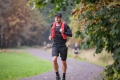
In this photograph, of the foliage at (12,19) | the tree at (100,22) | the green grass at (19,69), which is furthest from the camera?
the foliage at (12,19)

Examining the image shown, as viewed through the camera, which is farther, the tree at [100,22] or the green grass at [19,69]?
the green grass at [19,69]

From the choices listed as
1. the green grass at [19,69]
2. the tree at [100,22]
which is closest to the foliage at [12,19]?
the green grass at [19,69]

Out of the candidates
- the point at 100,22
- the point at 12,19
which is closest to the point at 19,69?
the point at 100,22

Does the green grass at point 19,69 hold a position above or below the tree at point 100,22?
Result: below

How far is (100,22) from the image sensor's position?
4.75 m

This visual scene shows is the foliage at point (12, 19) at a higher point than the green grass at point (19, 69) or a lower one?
higher

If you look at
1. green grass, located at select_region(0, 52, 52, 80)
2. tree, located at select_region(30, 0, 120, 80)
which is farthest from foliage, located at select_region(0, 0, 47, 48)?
tree, located at select_region(30, 0, 120, 80)

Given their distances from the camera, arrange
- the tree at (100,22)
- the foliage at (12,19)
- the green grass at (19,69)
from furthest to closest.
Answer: the foliage at (12,19), the green grass at (19,69), the tree at (100,22)

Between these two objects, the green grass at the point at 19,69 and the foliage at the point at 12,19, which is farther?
the foliage at the point at 12,19

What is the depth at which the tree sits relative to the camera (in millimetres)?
4359

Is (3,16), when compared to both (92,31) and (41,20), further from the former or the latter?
(92,31)

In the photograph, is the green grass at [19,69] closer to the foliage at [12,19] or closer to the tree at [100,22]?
the tree at [100,22]

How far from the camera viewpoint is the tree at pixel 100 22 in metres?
4.36

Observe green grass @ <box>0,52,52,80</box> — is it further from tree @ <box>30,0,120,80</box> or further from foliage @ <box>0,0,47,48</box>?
foliage @ <box>0,0,47,48</box>
